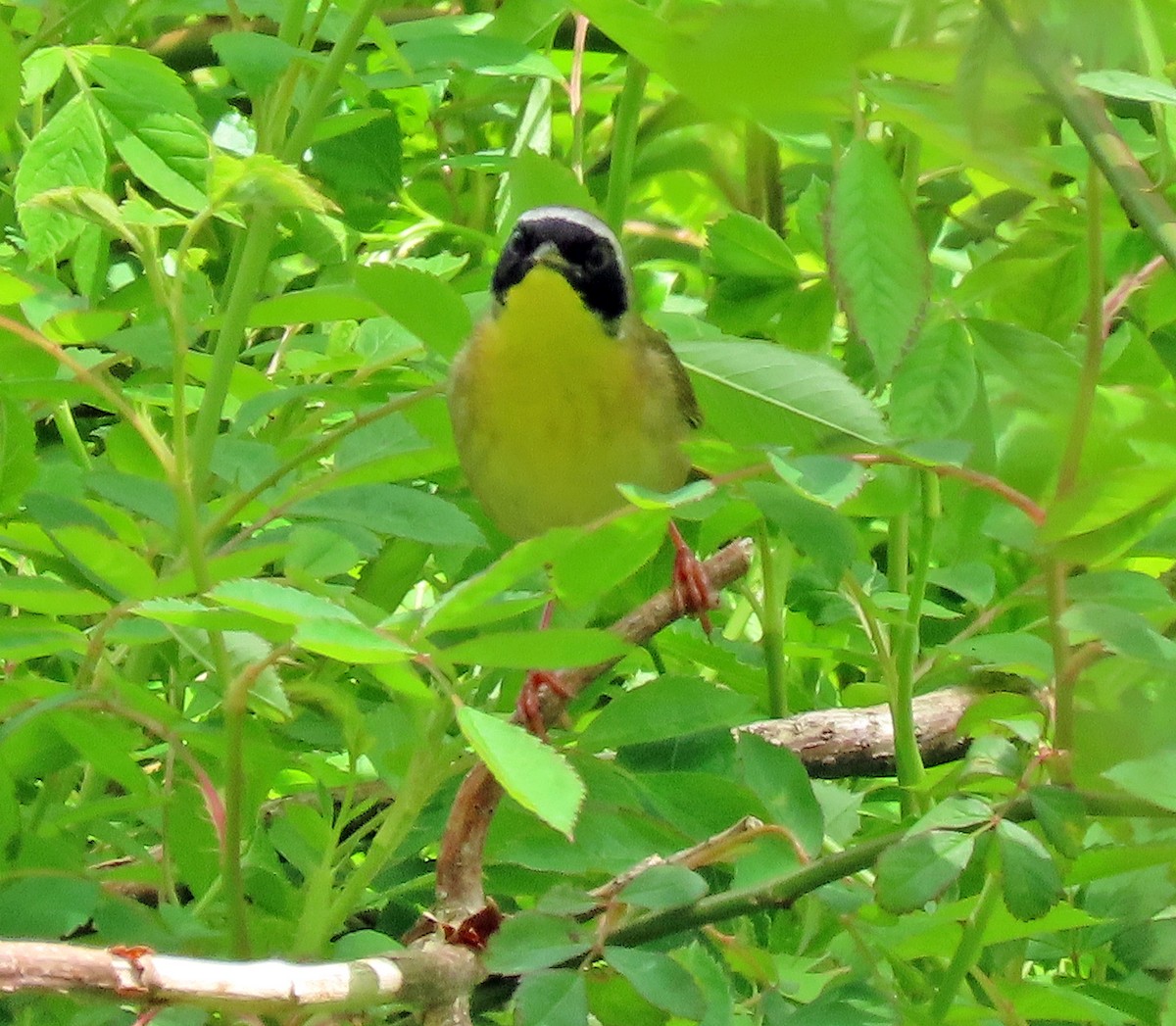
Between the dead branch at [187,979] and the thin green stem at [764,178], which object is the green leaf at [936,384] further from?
the dead branch at [187,979]

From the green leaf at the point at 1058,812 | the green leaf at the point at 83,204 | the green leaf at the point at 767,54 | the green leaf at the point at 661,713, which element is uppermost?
the green leaf at the point at 767,54

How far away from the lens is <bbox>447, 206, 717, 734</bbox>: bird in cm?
147

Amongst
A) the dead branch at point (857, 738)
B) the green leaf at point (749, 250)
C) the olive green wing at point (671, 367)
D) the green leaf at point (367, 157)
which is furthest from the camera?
the olive green wing at point (671, 367)

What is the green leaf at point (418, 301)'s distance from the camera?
2.69 feet

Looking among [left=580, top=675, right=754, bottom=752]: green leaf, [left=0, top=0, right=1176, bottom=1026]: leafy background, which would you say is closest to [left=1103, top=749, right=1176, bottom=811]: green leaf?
[left=0, top=0, right=1176, bottom=1026]: leafy background

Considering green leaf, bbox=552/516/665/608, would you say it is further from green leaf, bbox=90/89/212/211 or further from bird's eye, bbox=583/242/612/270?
bird's eye, bbox=583/242/612/270

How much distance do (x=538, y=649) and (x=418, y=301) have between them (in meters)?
0.31

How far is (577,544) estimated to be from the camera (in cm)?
60

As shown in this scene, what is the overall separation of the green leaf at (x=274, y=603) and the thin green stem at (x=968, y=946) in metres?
0.33

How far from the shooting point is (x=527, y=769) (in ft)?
1.73

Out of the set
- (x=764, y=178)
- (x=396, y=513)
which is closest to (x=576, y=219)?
(x=764, y=178)

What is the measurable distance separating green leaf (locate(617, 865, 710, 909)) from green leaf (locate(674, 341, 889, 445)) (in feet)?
0.70

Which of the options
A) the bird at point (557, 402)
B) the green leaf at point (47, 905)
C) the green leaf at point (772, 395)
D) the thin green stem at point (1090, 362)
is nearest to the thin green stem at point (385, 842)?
the green leaf at point (47, 905)

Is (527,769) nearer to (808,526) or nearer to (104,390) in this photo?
(808,526)
